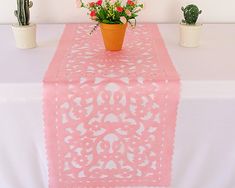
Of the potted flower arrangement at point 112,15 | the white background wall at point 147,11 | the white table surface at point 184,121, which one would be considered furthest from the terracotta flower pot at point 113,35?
the white background wall at point 147,11

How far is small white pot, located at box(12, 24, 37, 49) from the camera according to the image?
3.89ft

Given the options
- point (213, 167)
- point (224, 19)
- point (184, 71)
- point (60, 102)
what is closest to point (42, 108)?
point (60, 102)

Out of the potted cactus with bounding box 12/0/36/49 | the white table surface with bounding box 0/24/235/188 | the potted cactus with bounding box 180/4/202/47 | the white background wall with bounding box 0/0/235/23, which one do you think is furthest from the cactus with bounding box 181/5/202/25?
the potted cactus with bounding box 12/0/36/49

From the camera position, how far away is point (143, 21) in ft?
5.24

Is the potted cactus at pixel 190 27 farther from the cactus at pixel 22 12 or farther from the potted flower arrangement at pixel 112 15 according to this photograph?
the cactus at pixel 22 12

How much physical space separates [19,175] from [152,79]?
0.54 m

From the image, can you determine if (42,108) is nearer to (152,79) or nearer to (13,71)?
(13,71)

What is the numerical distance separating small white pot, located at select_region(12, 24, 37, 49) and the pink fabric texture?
0.64 feet

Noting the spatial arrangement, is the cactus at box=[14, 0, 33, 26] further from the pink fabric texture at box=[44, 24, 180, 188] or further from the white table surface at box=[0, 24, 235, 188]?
the pink fabric texture at box=[44, 24, 180, 188]

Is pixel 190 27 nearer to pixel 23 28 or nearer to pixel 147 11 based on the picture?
pixel 147 11

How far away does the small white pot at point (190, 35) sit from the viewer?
1.22 meters

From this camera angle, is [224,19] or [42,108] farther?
[224,19]

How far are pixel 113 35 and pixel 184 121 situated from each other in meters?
0.37

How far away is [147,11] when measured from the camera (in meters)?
1.58
